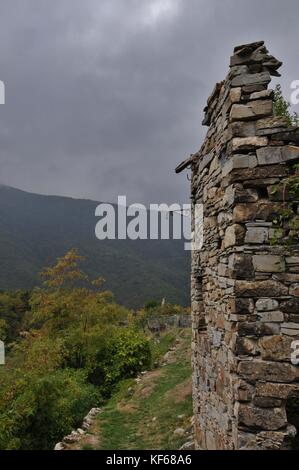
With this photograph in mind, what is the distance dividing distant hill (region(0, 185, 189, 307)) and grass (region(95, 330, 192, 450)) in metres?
38.5

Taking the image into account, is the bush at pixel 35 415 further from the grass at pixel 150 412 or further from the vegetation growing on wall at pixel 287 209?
Result: the vegetation growing on wall at pixel 287 209

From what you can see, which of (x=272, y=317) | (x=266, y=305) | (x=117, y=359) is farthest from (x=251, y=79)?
(x=117, y=359)

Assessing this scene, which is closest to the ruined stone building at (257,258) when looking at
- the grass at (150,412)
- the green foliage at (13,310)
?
the grass at (150,412)

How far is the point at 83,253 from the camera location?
9044 centimetres

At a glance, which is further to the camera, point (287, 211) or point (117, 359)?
point (117, 359)

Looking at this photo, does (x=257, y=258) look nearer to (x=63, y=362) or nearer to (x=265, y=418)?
(x=265, y=418)

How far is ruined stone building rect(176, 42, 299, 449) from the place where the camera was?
11.9ft

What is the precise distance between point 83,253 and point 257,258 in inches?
3479

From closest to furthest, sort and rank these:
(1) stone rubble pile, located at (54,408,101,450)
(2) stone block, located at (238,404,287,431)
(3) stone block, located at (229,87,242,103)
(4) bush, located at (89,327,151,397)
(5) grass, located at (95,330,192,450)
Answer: (2) stone block, located at (238,404,287,431), (3) stone block, located at (229,87,242,103), (1) stone rubble pile, located at (54,408,101,450), (5) grass, located at (95,330,192,450), (4) bush, located at (89,327,151,397)

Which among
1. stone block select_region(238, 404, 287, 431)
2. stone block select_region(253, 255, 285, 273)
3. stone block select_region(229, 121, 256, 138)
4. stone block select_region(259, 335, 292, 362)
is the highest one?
stone block select_region(229, 121, 256, 138)

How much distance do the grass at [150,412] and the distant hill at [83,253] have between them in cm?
3846

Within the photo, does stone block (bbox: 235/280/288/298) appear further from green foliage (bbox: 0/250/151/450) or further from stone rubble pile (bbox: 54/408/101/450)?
green foliage (bbox: 0/250/151/450)

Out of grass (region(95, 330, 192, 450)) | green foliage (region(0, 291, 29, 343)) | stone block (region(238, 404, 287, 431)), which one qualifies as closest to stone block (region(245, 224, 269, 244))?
stone block (region(238, 404, 287, 431))

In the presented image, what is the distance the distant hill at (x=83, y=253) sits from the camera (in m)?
60.8
